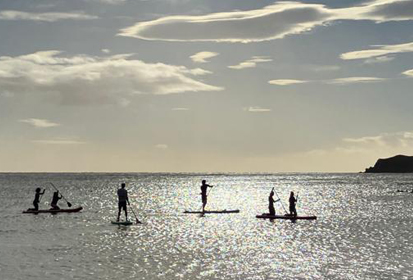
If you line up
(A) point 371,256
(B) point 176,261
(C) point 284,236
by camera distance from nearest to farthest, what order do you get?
(B) point 176,261 < (A) point 371,256 < (C) point 284,236

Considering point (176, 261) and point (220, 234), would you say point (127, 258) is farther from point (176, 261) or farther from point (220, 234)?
point (220, 234)

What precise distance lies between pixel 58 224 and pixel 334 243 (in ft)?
63.3

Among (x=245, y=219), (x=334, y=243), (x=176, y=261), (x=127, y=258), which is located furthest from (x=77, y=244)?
(x=245, y=219)

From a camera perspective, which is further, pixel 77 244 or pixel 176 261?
pixel 77 244

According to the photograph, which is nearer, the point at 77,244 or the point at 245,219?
the point at 77,244

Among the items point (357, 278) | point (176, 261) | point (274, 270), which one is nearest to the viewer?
point (357, 278)

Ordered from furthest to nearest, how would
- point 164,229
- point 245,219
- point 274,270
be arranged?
1. point 245,219
2. point 164,229
3. point 274,270

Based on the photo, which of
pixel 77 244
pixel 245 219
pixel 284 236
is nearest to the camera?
pixel 77 244

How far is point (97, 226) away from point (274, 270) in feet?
67.1

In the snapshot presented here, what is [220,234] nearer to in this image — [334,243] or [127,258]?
[334,243]

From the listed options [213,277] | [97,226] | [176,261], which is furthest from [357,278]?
[97,226]

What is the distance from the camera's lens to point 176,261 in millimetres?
24672

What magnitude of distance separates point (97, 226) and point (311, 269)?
20966 millimetres

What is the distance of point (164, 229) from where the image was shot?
38.9m
